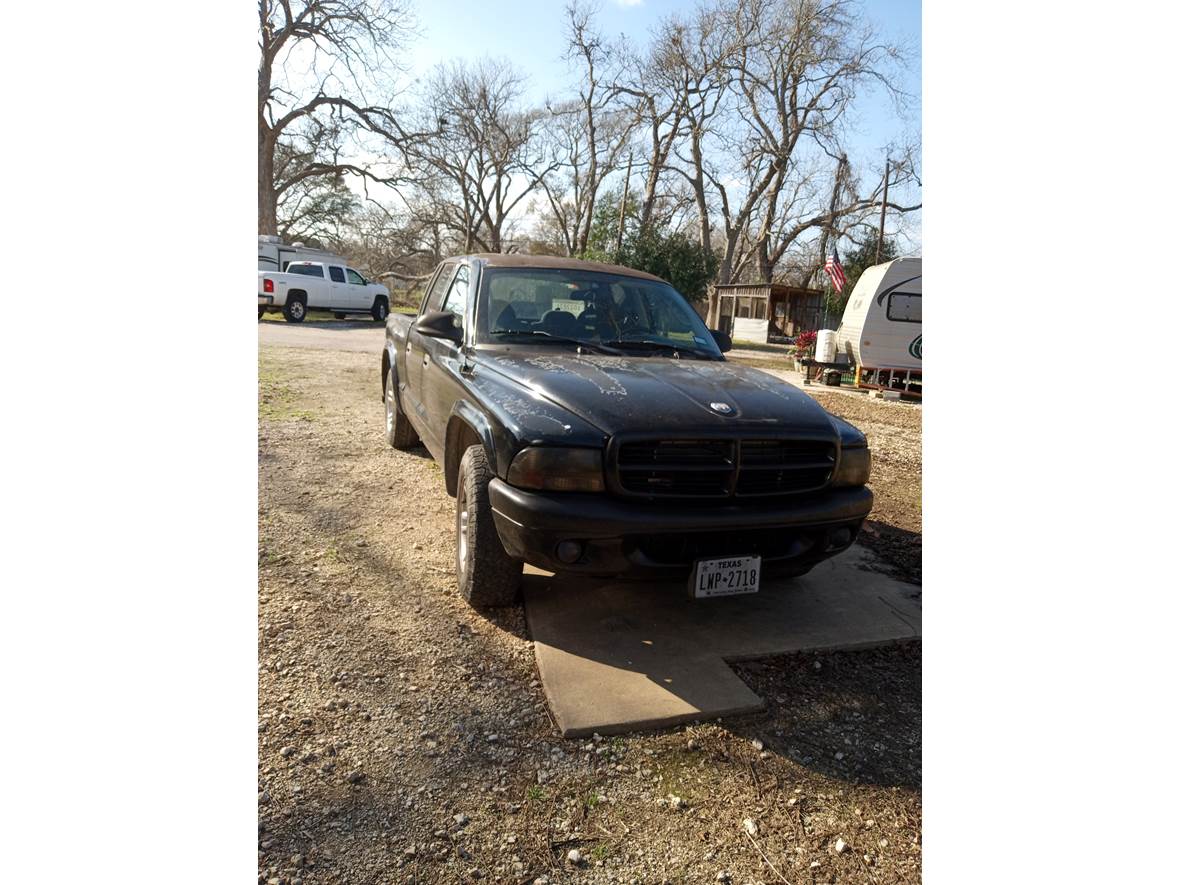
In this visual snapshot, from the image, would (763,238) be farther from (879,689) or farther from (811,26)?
(879,689)

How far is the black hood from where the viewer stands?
115 inches

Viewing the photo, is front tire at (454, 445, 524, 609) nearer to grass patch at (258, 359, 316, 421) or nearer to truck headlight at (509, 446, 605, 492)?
truck headlight at (509, 446, 605, 492)

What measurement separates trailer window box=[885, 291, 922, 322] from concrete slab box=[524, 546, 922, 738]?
10.5 meters

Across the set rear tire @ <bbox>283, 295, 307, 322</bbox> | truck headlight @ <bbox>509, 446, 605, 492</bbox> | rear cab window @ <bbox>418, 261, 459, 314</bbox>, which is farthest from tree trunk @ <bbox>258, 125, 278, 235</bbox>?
truck headlight @ <bbox>509, 446, 605, 492</bbox>

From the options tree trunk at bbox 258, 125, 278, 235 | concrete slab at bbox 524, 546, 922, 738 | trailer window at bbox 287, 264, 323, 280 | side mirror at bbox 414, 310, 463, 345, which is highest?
tree trunk at bbox 258, 125, 278, 235

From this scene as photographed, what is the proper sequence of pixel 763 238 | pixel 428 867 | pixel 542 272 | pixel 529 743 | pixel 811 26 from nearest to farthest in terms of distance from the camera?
1. pixel 428 867
2. pixel 529 743
3. pixel 542 272
4. pixel 811 26
5. pixel 763 238

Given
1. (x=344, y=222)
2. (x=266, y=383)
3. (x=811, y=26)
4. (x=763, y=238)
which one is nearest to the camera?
(x=266, y=383)

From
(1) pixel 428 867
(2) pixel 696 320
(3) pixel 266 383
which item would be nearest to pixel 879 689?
(1) pixel 428 867

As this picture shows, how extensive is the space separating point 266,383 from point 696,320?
24.3 ft

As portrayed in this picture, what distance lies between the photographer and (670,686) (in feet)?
9.48

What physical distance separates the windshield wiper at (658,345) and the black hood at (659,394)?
28 cm

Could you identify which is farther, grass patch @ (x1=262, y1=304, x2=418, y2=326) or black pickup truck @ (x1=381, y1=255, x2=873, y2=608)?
grass patch @ (x1=262, y1=304, x2=418, y2=326)

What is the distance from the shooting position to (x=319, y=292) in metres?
23.1

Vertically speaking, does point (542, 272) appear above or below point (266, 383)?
above
